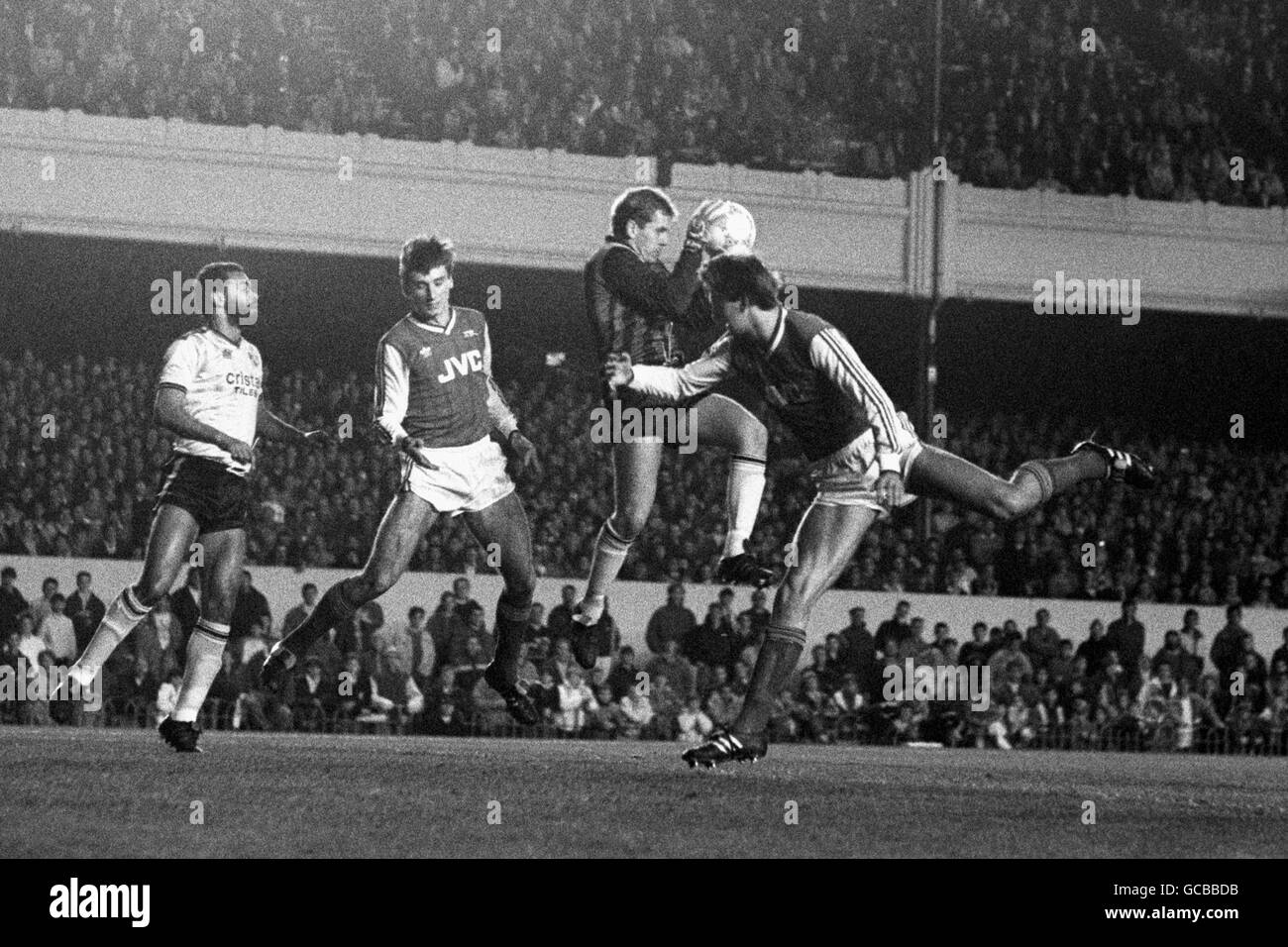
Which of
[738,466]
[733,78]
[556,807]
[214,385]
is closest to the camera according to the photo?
[556,807]

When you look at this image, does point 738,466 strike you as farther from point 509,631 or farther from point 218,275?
point 218,275

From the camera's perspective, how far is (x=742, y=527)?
36.1ft

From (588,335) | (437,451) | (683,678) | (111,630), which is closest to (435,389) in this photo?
(437,451)

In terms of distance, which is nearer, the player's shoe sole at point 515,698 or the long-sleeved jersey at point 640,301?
the long-sleeved jersey at point 640,301

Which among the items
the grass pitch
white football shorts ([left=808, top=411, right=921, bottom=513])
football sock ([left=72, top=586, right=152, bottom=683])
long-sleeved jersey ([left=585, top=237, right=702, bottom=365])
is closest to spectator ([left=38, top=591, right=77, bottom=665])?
the grass pitch

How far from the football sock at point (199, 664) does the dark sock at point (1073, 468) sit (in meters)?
4.00

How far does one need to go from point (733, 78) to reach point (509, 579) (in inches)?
402

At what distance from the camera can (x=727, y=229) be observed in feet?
36.2

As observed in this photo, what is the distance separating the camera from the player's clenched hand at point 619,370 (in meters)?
9.55

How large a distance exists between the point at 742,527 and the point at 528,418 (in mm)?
5163

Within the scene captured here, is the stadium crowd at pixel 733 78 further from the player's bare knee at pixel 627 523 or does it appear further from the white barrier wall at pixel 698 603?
the player's bare knee at pixel 627 523
